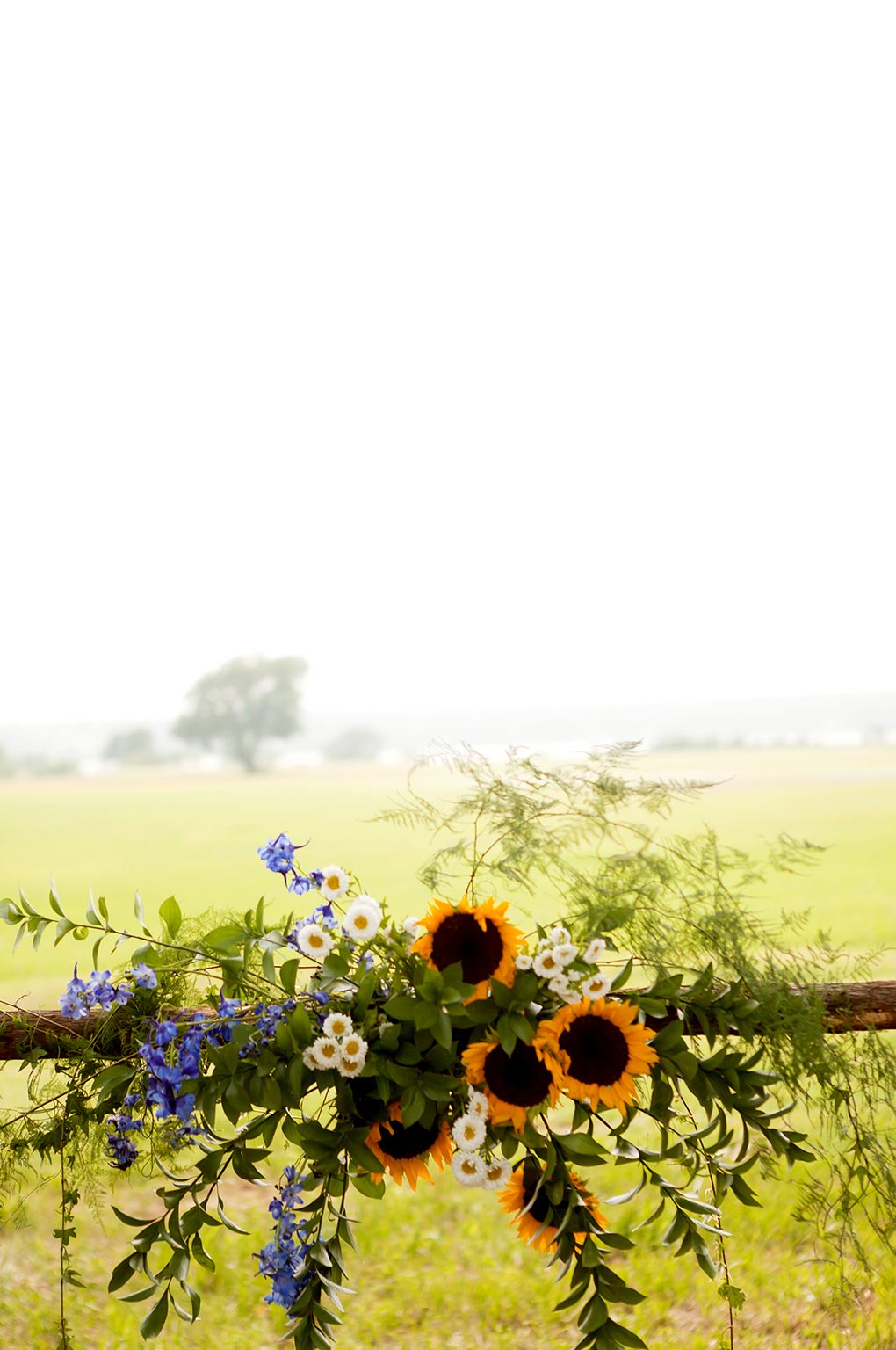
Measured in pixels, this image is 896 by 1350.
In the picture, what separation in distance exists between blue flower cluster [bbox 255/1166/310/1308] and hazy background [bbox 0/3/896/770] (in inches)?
228

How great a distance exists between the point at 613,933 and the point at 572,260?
49.0 ft

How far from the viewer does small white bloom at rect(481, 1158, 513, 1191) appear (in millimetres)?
1078

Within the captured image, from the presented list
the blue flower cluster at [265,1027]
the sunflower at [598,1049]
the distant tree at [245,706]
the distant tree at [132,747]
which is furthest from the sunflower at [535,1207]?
the distant tree at [132,747]

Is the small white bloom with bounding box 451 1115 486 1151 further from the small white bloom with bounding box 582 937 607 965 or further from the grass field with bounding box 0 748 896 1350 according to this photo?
the grass field with bounding box 0 748 896 1350

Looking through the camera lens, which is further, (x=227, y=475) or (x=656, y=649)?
Result: (x=227, y=475)

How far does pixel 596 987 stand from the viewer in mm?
1116

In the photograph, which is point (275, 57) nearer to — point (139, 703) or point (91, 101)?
point (91, 101)

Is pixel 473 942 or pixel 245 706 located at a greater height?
pixel 245 706

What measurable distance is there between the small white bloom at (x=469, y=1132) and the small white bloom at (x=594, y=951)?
0.22 m

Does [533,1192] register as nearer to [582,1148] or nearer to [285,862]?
[582,1148]

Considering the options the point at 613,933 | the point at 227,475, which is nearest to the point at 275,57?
the point at 227,475

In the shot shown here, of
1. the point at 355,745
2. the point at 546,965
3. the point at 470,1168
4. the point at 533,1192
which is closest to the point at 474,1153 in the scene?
the point at 470,1168

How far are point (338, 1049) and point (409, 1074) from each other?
0.09 m

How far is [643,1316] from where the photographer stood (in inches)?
76.5
